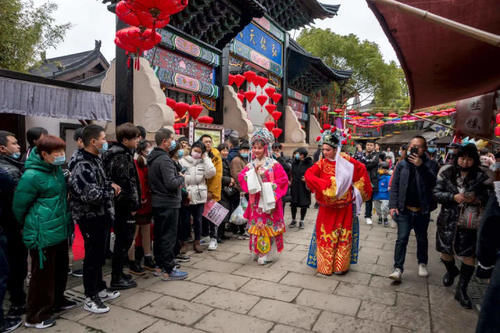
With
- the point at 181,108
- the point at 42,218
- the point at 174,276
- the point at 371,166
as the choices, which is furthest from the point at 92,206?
the point at 371,166

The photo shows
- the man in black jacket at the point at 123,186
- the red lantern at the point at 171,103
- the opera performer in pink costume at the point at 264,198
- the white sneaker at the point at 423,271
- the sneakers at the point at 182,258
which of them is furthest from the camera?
the red lantern at the point at 171,103

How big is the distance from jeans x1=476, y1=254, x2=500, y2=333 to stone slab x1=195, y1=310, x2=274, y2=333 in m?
1.80

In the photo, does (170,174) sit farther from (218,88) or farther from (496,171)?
(218,88)

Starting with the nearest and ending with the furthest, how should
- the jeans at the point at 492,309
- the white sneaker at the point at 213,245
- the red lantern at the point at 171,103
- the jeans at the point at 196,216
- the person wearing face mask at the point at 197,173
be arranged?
the jeans at the point at 492,309 → the person wearing face mask at the point at 197,173 → the jeans at the point at 196,216 → the white sneaker at the point at 213,245 → the red lantern at the point at 171,103

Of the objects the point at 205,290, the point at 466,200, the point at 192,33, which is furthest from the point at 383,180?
the point at 192,33

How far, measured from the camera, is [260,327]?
9.46ft

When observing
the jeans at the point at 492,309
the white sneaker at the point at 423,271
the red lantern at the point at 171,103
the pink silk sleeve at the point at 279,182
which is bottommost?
the white sneaker at the point at 423,271

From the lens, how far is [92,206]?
3041 millimetres

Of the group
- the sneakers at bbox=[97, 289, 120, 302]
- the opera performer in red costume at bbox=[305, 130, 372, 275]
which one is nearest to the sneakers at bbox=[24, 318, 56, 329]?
the sneakers at bbox=[97, 289, 120, 302]

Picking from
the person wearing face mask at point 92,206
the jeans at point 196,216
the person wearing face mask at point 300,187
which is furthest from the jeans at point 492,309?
the person wearing face mask at point 300,187

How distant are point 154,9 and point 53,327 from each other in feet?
13.9

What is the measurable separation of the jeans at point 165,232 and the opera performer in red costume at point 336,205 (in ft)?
6.14

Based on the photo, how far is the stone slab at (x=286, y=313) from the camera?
297 centimetres

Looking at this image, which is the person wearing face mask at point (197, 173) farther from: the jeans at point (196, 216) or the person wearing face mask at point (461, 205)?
the person wearing face mask at point (461, 205)
